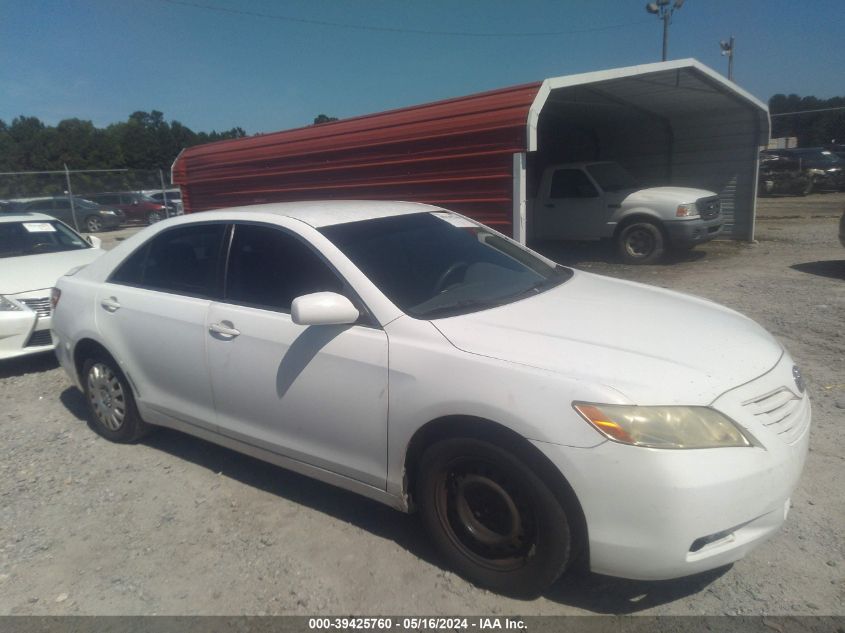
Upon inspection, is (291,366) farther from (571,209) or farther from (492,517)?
(571,209)

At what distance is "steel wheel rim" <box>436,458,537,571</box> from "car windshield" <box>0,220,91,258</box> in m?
6.38

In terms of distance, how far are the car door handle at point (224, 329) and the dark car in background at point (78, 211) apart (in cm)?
1932

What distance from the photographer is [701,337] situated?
2.90 meters

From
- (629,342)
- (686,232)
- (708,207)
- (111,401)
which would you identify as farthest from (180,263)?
(708,207)

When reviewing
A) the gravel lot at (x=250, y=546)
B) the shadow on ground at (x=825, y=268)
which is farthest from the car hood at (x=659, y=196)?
the gravel lot at (x=250, y=546)

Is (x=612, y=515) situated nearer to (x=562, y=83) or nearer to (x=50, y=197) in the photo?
(x=562, y=83)

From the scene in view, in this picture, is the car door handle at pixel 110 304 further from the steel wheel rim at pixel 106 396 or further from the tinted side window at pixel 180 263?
the steel wheel rim at pixel 106 396

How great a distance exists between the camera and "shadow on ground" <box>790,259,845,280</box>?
937cm

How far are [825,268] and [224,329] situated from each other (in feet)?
31.5

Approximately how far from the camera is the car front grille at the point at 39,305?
6.17 meters

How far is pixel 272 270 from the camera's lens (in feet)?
11.7

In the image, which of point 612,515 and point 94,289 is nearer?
point 612,515

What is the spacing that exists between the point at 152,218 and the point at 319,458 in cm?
2546

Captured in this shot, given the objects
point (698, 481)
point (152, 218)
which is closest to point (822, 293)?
point (698, 481)
